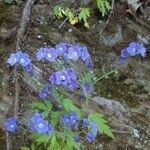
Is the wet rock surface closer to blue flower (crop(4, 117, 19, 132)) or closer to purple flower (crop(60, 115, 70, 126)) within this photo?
blue flower (crop(4, 117, 19, 132))

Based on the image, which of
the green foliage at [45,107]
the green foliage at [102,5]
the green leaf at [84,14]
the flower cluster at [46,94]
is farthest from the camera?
the green foliage at [102,5]

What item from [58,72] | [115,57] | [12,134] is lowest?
[12,134]

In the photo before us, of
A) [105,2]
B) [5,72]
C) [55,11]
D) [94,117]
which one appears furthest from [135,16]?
[94,117]

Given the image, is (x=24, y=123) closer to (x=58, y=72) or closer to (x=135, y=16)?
(x=58, y=72)

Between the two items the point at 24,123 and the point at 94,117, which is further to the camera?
the point at 24,123

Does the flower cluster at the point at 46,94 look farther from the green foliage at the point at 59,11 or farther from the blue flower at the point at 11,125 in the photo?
the green foliage at the point at 59,11

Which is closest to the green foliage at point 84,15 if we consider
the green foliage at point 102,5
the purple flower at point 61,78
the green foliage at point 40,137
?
the green foliage at point 102,5

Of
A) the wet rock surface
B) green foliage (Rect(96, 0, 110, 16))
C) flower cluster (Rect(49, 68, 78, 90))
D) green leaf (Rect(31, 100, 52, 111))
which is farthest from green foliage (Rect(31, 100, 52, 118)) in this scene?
green foliage (Rect(96, 0, 110, 16))

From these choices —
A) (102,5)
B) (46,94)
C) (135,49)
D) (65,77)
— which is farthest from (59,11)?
(65,77)
